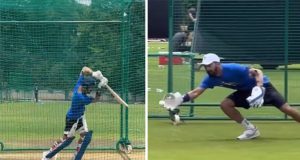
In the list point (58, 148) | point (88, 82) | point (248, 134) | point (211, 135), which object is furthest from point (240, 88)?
point (58, 148)

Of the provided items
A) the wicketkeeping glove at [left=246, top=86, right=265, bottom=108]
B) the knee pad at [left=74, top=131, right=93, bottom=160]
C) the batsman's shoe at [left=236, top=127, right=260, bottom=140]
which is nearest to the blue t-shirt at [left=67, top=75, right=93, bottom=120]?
the knee pad at [left=74, top=131, right=93, bottom=160]

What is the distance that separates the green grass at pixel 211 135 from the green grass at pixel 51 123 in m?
0.41

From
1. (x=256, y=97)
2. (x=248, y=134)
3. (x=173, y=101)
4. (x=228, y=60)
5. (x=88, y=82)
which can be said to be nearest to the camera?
(x=88, y=82)

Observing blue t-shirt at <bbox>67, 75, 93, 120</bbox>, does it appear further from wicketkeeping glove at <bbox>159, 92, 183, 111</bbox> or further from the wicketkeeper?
the wicketkeeper

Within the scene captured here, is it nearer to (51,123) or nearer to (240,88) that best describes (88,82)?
(240,88)

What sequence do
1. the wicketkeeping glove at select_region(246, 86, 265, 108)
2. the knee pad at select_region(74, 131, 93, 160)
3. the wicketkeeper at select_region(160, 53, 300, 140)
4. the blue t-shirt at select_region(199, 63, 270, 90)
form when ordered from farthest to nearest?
the blue t-shirt at select_region(199, 63, 270, 90) → the wicketkeeper at select_region(160, 53, 300, 140) → the wicketkeeping glove at select_region(246, 86, 265, 108) → the knee pad at select_region(74, 131, 93, 160)

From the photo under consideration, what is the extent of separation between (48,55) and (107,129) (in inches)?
71.2

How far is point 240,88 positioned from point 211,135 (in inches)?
44.4

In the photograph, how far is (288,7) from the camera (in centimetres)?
1359

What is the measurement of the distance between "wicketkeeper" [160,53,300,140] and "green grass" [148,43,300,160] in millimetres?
450

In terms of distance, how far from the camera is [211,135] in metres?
12.0

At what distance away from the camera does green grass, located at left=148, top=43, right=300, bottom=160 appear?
10.1 meters

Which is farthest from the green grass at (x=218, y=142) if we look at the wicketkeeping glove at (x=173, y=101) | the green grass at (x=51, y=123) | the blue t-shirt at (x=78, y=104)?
the blue t-shirt at (x=78, y=104)

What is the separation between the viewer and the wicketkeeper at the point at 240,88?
35.4ft
